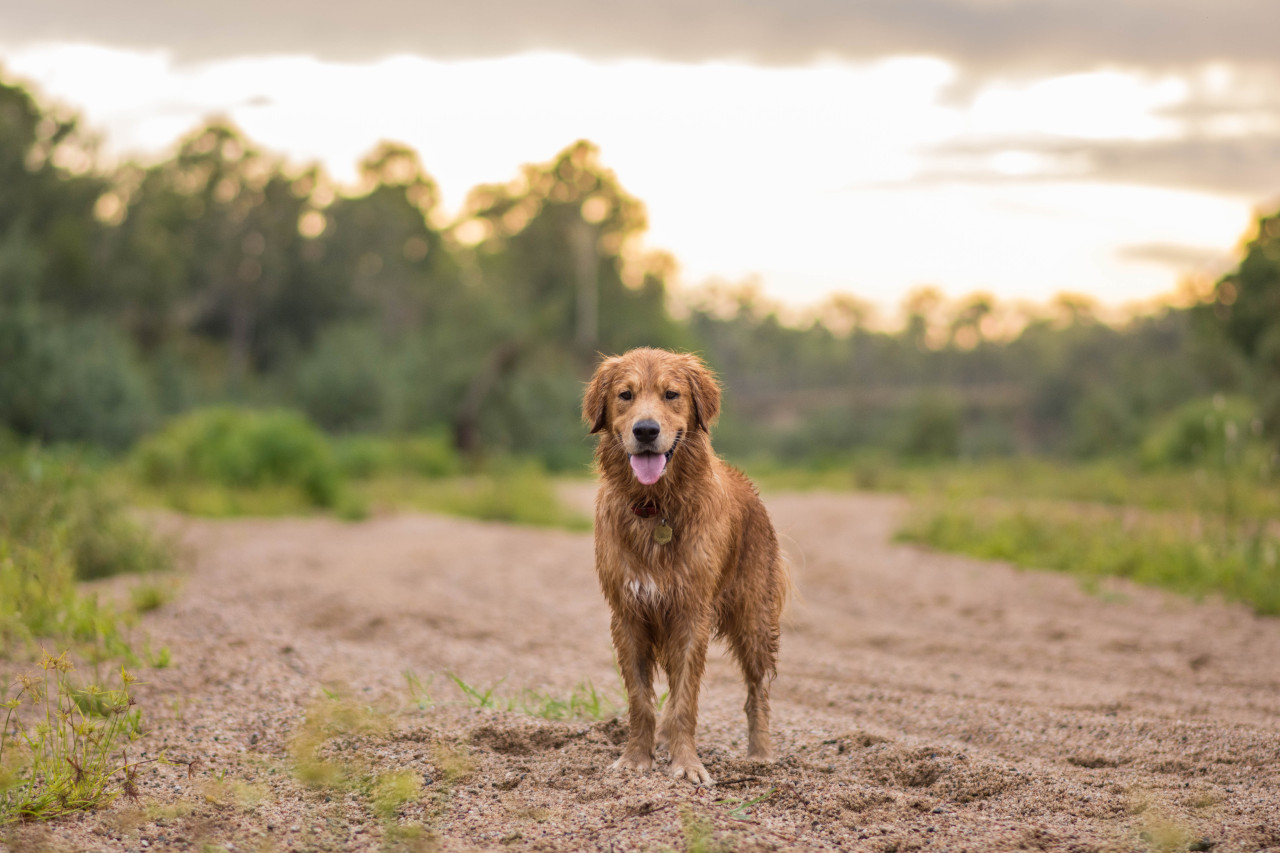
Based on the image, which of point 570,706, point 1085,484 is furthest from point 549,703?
point 1085,484

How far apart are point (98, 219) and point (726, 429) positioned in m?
24.7

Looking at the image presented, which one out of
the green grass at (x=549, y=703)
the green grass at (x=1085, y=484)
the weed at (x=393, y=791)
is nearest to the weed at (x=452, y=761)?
the weed at (x=393, y=791)

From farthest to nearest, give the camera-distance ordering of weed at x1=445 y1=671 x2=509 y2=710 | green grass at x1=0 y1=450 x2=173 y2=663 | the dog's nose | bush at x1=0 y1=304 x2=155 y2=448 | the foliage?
bush at x1=0 y1=304 x2=155 y2=448 → green grass at x1=0 y1=450 x2=173 y2=663 → weed at x1=445 y1=671 x2=509 y2=710 → the dog's nose → the foliage

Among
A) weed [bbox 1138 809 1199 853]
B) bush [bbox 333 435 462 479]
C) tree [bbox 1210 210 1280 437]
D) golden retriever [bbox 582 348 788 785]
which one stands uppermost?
tree [bbox 1210 210 1280 437]

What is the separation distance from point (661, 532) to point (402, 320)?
171ft

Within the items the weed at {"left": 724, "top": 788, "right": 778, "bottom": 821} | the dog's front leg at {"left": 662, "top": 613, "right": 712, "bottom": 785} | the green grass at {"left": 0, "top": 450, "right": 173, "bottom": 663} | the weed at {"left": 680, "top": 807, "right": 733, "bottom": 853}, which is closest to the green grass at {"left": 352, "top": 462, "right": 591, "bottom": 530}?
the green grass at {"left": 0, "top": 450, "right": 173, "bottom": 663}

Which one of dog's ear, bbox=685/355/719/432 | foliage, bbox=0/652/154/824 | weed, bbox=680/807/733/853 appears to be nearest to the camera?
weed, bbox=680/807/733/853

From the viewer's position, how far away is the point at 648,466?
4.23 metres

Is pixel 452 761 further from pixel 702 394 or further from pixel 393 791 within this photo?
pixel 702 394

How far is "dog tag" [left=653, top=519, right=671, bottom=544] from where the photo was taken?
4.35 m

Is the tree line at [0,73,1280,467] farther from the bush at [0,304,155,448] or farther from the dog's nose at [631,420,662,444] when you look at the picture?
the dog's nose at [631,420,662,444]

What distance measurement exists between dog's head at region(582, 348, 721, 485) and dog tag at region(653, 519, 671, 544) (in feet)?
0.76

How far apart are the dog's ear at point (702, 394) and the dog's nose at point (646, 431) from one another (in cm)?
45

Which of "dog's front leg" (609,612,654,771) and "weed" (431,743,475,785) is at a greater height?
"dog's front leg" (609,612,654,771)
